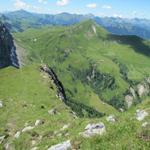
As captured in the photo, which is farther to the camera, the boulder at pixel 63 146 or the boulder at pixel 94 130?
the boulder at pixel 94 130

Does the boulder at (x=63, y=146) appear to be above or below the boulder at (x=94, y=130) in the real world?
below

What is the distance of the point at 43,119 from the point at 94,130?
62.9 ft

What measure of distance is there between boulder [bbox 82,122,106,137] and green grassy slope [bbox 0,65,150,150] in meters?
0.52

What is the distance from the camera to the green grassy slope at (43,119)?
30.3m

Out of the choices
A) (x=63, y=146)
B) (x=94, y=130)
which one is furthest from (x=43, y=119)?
(x=63, y=146)

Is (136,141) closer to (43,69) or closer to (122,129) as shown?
(122,129)

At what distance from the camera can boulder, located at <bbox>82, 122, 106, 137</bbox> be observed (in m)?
32.8

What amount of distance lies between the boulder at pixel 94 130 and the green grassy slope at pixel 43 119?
0.52m

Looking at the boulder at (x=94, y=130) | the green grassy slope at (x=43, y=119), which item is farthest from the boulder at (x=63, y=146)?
the boulder at (x=94, y=130)

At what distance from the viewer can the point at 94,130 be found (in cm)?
3391

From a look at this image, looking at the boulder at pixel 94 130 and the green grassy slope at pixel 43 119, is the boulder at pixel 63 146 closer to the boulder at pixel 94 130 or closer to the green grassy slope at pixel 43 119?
the green grassy slope at pixel 43 119

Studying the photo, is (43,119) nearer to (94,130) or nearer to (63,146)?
(94,130)

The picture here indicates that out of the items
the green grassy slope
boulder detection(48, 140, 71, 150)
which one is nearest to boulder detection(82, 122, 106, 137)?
the green grassy slope

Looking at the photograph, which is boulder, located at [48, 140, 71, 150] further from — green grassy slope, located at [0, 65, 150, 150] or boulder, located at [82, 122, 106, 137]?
boulder, located at [82, 122, 106, 137]
